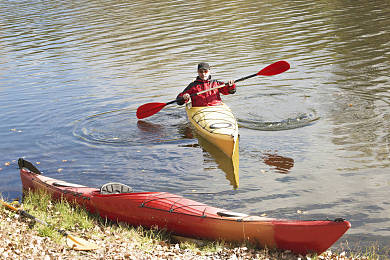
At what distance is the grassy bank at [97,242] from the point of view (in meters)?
6.04

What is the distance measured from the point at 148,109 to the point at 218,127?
287 centimetres

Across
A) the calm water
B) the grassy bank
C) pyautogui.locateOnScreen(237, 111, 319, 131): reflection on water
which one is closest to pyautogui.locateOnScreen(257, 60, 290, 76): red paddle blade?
the calm water

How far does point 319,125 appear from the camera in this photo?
1084 cm

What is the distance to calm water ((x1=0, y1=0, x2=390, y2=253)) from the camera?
8336 mm

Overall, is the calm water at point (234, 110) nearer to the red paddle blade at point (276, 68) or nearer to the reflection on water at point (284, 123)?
the reflection on water at point (284, 123)

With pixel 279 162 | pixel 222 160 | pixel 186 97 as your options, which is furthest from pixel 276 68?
pixel 279 162

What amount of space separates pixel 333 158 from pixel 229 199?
2292mm

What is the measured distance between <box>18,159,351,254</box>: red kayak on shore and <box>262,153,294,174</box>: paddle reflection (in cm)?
262

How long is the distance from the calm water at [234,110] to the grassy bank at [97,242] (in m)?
1.36

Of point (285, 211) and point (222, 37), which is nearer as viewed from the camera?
point (285, 211)

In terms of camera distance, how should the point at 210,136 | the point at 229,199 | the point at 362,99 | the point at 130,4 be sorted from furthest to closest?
the point at 130,4 < the point at 362,99 < the point at 210,136 < the point at 229,199

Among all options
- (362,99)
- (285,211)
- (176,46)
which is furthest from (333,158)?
(176,46)

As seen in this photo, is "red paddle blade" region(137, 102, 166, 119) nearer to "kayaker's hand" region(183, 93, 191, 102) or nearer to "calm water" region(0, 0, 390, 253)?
"calm water" region(0, 0, 390, 253)

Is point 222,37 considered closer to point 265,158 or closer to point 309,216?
point 265,158
